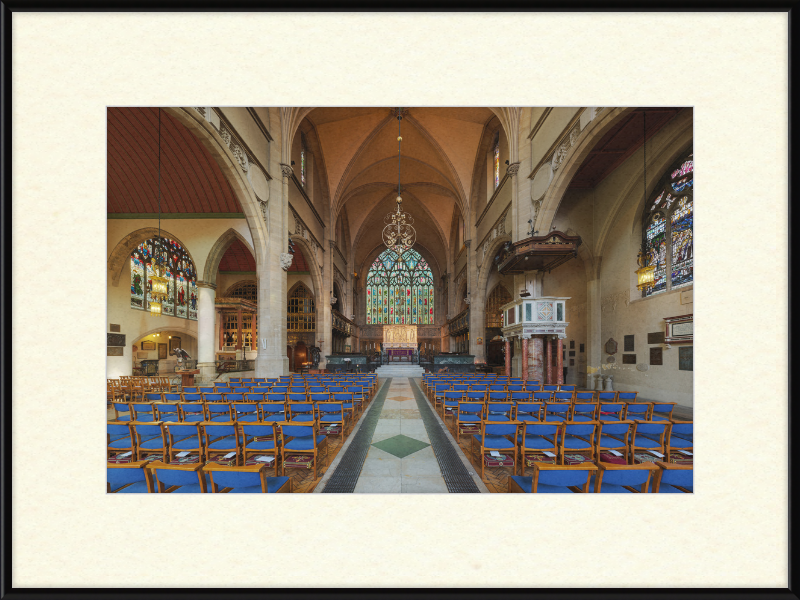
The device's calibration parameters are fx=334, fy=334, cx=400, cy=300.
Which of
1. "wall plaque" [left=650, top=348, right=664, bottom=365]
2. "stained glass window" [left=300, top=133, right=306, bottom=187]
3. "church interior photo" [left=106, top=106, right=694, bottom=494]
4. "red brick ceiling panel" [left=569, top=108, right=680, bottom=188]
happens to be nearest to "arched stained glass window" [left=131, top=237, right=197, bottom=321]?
"church interior photo" [left=106, top=106, right=694, bottom=494]

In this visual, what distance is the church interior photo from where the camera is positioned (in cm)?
356

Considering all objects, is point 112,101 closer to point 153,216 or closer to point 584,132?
point 584,132

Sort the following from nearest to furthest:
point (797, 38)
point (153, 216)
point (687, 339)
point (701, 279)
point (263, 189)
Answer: point (797, 38) < point (701, 279) < point (687, 339) < point (263, 189) < point (153, 216)

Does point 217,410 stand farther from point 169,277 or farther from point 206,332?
point 169,277

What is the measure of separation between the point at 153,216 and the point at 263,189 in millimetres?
5079

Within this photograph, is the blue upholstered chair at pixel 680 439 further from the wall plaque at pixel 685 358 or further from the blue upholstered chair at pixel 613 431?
the wall plaque at pixel 685 358

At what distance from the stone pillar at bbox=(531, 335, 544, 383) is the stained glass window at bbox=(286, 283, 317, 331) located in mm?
18013

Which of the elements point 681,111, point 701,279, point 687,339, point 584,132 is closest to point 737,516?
point 701,279

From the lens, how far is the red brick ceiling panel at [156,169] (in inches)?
384

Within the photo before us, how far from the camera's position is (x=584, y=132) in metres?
9.09

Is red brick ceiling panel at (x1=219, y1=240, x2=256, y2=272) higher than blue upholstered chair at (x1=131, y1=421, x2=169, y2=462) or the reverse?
higher

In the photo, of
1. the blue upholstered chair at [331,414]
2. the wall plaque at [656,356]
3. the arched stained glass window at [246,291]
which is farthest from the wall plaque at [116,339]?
the wall plaque at [656,356]

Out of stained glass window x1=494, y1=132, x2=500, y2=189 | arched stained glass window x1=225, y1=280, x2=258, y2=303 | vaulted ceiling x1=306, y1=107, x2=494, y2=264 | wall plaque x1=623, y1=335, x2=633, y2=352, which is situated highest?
vaulted ceiling x1=306, y1=107, x2=494, y2=264

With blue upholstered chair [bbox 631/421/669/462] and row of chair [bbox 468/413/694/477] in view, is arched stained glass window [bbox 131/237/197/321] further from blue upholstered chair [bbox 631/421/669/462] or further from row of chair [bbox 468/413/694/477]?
blue upholstered chair [bbox 631/421/669/462]
